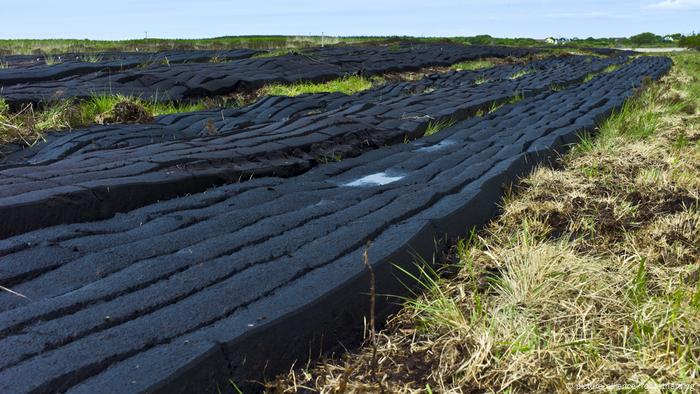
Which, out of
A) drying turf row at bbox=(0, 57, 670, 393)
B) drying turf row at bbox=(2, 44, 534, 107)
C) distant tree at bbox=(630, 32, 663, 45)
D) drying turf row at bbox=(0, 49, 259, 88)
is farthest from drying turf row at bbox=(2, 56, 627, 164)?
distant tree at bbox=(630, 32, 663, 45)

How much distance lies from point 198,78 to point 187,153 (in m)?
5.18

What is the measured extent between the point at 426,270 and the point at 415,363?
0.58m

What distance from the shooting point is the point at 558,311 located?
204 centimetres

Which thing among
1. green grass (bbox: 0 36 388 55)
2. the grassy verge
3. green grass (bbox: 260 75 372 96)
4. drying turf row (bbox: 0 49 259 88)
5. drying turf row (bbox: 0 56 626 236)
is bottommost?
the grassy verge

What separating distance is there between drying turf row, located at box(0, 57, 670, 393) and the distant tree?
41.3 m

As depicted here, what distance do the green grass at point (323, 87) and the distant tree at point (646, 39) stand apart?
1346 inches

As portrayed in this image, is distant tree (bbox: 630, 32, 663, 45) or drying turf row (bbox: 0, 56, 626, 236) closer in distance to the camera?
drying turf row (bbox: 0, 56, 626, 236)

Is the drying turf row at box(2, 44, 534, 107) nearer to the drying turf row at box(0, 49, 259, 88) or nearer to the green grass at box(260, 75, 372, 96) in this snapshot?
the green grass at box(260, 75, 372, 96)

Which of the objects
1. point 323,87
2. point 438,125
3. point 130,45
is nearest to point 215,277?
point 438,125

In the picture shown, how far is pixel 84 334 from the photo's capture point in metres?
1.70

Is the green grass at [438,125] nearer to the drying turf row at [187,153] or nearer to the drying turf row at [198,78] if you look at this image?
the drying turf row at [187,153]

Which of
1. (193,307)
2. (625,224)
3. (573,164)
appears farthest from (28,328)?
(573,164)

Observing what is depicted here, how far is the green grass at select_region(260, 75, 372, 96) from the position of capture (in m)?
8.86

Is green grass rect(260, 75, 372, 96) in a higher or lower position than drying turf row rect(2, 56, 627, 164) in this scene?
higher
